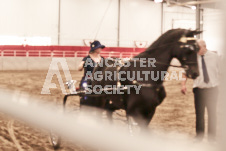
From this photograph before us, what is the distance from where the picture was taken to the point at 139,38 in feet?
72.9

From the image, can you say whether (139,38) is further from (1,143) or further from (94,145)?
(94,145)

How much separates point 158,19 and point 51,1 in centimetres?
746

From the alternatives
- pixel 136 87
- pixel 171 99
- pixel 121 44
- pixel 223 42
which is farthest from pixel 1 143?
pixel 121 44

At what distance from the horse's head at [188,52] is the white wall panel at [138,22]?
18.0 m

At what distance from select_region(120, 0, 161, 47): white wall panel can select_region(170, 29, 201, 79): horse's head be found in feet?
59.0

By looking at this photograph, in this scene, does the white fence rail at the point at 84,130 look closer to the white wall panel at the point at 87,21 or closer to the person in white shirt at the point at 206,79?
the person in white shirt at the point at 206,79

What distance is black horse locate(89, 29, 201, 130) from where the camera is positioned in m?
3.71

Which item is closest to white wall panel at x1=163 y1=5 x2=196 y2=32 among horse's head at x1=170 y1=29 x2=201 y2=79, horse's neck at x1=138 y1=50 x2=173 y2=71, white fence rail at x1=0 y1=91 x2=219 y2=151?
horse's head at x1=170 y1=29 x2=201 y2=79

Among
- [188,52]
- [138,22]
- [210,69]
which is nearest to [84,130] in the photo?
[188,52]

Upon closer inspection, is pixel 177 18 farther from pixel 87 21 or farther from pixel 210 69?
pixel 210 69

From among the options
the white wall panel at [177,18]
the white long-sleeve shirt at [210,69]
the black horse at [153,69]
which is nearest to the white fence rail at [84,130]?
the black horse at [153,69]

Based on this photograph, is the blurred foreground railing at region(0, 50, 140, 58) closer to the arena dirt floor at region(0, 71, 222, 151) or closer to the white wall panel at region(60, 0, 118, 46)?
the white wall panel at region(60, 0, 118, 46)

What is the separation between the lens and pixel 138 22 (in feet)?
72.3

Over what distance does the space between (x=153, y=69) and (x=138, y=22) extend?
1865 centimetres
